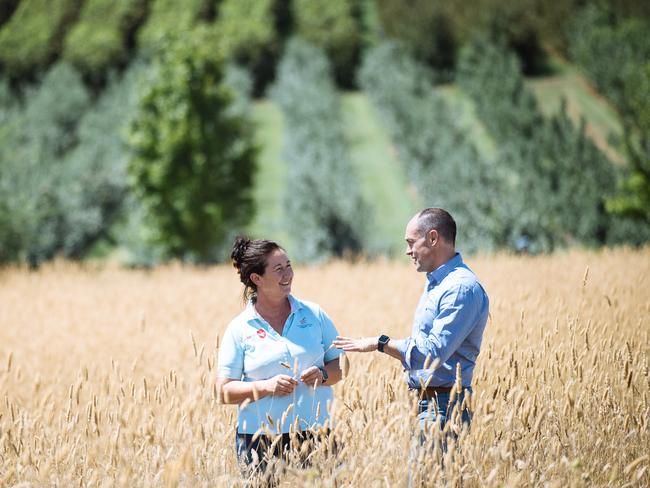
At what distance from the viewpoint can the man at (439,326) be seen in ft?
11.6

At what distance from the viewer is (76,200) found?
24344mm

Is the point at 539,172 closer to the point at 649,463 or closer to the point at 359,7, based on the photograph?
the point at 649,463

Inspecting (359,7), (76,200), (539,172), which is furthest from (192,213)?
(359,7)

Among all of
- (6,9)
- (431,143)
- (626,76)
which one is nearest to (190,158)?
(431,143)

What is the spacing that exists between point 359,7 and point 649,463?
174 ft

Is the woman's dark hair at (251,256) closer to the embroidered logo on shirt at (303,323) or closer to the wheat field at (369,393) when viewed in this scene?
the embroidered logo on shirt at (303,323)

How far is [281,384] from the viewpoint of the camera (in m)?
3.48

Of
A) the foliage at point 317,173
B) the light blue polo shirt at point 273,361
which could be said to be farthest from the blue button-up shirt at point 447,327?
the foliage at point 317,173

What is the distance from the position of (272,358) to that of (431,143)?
24998 mm

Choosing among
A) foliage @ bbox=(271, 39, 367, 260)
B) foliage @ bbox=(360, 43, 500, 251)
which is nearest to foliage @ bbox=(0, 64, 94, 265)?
foliage @ bbox=(271, 39, 367, 260)

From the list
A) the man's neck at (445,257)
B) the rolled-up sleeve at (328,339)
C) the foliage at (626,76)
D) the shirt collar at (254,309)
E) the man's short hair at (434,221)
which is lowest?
the rolled-up sleeve at (328,339)

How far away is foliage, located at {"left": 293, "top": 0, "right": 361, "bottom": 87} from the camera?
4606 centimetres

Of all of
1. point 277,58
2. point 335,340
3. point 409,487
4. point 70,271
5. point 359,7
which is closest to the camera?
point 409,487

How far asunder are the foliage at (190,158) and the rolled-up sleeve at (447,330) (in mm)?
17669
